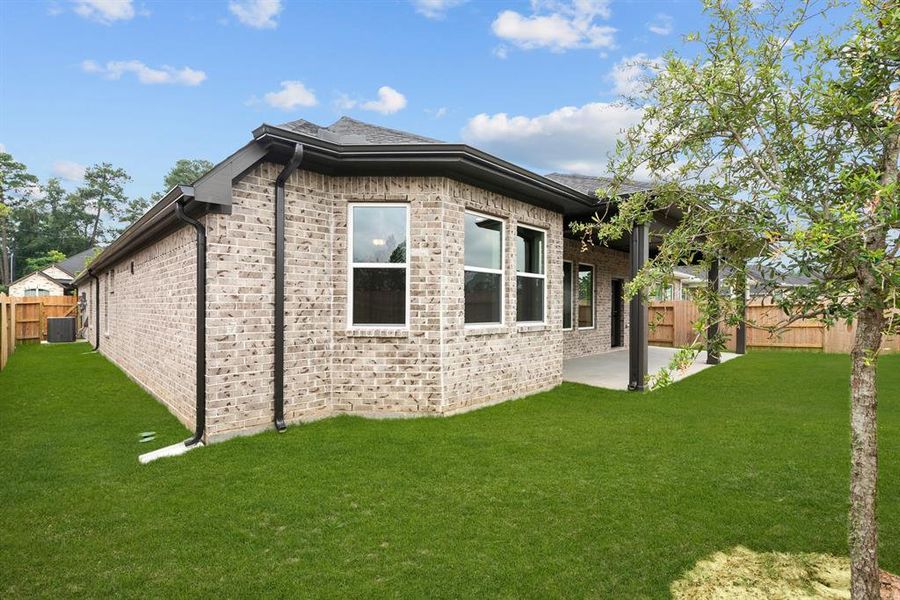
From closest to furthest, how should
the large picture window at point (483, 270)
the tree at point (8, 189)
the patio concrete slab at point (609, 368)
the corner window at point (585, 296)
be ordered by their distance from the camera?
the large picture window at point (483, 270) → the patio concrete slab at point (609, 368) → the corner window at point (585, 296) → the tree at point (8, 189)

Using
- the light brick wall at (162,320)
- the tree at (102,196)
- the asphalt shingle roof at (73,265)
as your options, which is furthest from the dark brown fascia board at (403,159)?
the tree at (102,196)

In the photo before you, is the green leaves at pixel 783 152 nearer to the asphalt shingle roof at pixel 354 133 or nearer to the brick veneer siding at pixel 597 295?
the asphalt shingle roof at pixel 354 133

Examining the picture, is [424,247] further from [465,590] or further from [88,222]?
[88,222]

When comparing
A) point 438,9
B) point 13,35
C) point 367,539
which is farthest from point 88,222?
point 367,539

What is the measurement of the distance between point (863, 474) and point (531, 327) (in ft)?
17.7

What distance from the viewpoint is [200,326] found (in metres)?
5.05

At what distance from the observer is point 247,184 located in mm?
5254

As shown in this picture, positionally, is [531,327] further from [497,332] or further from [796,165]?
[796,165]

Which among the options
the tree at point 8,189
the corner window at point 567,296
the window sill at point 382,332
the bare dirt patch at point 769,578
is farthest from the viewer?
the tree at point 8,189

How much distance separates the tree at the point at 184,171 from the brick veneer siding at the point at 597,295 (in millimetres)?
53188

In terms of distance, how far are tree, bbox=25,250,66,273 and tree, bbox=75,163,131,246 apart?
5.63m

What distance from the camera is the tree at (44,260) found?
1614 inches

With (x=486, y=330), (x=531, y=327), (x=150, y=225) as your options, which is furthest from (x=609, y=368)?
(x=150, y=225)

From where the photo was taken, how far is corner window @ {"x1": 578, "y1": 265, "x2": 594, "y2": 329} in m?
12.6
